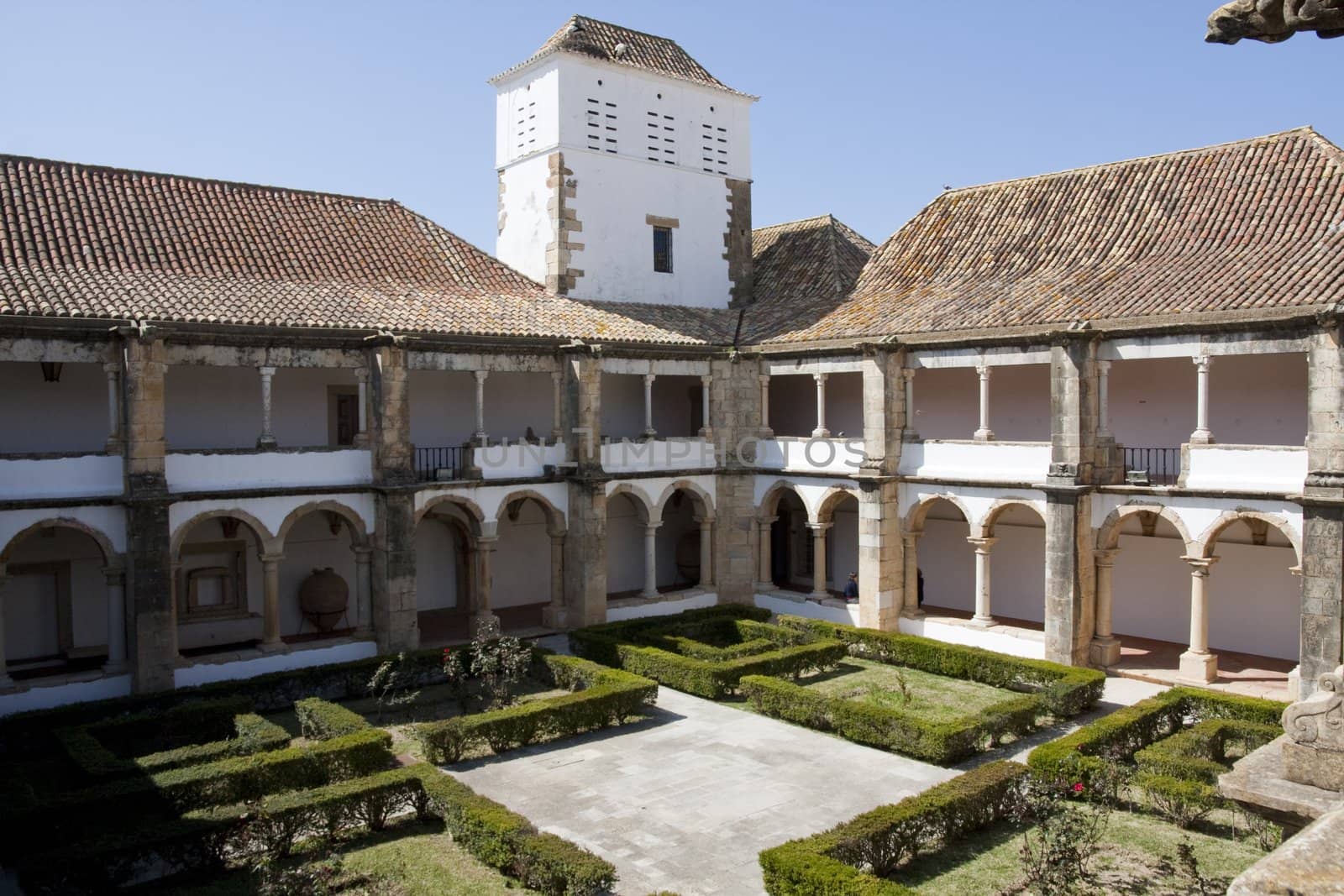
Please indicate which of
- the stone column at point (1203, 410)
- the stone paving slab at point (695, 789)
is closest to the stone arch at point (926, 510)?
the stone column at point (1203, 410)

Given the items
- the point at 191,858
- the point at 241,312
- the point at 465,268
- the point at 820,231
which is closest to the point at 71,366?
the point at 241,312

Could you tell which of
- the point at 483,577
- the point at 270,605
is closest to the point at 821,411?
the point at 483,577

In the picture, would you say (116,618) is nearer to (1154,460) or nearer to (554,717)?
(554,717)

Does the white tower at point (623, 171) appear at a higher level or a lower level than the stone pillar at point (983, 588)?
higher

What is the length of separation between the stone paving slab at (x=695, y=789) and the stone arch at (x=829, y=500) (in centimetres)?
736

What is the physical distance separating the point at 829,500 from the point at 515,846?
13982 mm

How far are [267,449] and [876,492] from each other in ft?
40.3

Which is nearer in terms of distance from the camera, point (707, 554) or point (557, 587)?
point (557, 587)

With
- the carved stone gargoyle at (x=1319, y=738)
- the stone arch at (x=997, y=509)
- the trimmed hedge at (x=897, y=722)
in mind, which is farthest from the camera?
the stone arch at (x=997, y=509)

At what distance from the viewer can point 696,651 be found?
790 inches

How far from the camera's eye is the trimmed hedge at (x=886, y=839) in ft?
33.1

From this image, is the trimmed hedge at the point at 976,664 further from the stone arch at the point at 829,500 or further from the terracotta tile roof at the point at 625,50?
the terracotta tile roof at the point at 625,50

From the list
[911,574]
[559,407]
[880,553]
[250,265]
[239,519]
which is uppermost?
[250,265]

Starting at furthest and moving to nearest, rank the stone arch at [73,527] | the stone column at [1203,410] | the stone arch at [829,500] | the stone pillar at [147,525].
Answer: the stone arch at [829,500] < the stone column at [1203,410] < the stone pillar at [147,525] < the stone arch at [73,527]
